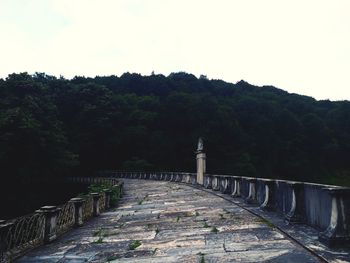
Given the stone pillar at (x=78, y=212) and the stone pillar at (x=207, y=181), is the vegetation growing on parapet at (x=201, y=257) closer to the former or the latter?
the stone pillar at (x=78, y=212)

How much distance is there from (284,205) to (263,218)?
23.4 inches

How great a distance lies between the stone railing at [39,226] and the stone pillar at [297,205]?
5.27m

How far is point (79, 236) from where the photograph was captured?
8.61 metres

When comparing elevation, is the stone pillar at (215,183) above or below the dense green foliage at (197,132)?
below

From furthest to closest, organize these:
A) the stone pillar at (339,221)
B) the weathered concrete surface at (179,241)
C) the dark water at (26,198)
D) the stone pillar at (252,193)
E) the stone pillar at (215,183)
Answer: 1. the dark water at (26,198)
2. the stone pillar at (215,183)
3. the stone pillar at (252,193)
4. the weathered concrete surface at (179,241)
5. the stone pillar at (339,221)

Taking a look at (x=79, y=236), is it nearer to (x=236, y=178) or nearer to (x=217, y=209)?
(x=217, y=209)

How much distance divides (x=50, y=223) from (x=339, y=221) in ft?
19.7

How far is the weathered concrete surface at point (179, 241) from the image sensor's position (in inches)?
226

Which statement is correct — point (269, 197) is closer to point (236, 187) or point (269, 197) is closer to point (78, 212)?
point (236, 187)

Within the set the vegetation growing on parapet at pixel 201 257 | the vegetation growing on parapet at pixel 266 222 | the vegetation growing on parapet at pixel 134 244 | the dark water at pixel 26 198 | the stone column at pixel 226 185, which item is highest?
the stone column at pixel 226 185

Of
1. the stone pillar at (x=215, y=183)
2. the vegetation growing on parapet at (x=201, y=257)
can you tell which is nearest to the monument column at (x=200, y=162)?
the stone pillar at (x=215, y=183)

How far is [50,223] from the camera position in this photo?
8.27 metres

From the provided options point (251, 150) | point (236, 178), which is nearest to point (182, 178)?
point (236, 178)

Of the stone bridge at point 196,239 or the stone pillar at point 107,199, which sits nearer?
the stone bridge at point 196,239
